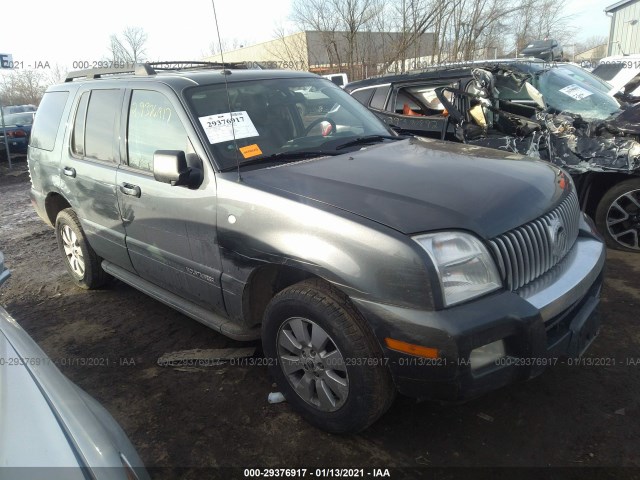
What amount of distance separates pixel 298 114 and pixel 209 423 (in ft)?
6.70

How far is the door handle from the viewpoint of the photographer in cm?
329

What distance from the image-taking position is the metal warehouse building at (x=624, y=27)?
27.0m

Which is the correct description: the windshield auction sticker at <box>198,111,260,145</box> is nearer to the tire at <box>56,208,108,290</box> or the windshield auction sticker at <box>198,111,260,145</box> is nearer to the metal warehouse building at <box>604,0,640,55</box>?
the tire at <box>56,208,108,290</box>

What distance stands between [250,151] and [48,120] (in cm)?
272

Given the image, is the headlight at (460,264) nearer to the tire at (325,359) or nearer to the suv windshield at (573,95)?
the tire at (325,359)

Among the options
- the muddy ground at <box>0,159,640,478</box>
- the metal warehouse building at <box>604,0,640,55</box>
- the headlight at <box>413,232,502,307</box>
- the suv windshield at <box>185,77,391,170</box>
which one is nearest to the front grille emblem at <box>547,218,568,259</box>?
the headlight at <box>413,232,502,307</box>

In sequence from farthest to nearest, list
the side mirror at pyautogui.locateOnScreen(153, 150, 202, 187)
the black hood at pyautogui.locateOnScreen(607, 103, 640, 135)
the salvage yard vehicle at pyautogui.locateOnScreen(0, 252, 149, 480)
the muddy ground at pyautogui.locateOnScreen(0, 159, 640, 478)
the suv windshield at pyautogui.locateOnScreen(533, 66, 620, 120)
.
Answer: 1. the suv windshield at pyautogui.locateOnScreen(533, 66, 620, 120)
2. the black hood at pyautogui.locateOnScreen(607, 103, 640, 135)
3. the side mirror at pyautogui.locateOnScreen(153, 150, 202, 187)
4. the muddy ground at pyautogui.locateOnScreen(0, 159, 640, 478)
5. the salvage yard vehicle at pyautogui.locateOnScreen(0, 252, 149, 480)

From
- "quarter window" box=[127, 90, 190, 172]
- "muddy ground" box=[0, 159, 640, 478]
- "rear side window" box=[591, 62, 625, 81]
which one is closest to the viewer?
"muddy ground" box=[0, 159, 640, 478]

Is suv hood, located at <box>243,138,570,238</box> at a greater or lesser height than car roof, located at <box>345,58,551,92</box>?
lesser

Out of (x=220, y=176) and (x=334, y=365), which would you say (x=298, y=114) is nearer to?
(x=220, y=176)

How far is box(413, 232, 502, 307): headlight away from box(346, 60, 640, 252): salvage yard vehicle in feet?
9.72

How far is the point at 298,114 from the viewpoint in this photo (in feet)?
11.1

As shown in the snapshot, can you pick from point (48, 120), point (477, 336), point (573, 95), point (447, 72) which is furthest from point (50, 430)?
point (573, 95)

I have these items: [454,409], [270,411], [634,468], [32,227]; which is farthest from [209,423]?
[32,227]
